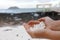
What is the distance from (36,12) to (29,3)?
130mm

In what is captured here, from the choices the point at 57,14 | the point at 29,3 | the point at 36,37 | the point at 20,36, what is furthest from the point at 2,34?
the point at 57,14

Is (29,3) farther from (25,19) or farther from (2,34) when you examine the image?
(2,34)

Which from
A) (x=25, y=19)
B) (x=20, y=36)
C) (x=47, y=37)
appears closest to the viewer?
(x=47, y=37)

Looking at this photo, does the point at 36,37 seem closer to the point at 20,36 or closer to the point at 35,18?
the point at 20,36

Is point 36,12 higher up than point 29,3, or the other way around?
point 29,3

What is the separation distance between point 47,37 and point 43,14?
0.75 metres

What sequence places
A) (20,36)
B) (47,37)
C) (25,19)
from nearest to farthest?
(47,37) < (20,36) < (25,19)

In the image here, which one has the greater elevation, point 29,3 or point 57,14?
point 29,3

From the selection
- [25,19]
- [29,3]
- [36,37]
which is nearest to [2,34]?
[36,37]

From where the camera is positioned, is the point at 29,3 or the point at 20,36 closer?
the point at 20,36

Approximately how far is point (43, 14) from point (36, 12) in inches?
3.4

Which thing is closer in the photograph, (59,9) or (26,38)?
(26,38)

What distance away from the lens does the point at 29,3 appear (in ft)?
4.93

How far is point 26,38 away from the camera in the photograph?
2.88 ft
